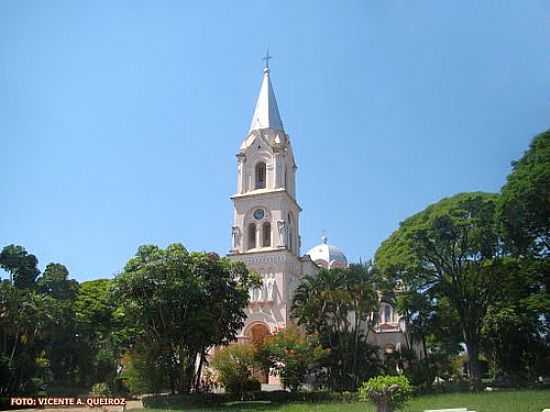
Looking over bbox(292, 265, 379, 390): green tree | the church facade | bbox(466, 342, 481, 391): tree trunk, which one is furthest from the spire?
bbox(466, 342, 481, 391): tree trunk

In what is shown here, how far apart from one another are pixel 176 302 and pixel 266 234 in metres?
18.4

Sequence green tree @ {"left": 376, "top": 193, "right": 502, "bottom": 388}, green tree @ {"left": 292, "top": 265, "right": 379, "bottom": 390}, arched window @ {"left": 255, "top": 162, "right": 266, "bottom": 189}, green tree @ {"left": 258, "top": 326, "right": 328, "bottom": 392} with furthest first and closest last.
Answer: arched window @ {"left": 255, "top": 162, "right": 266, "bottom": 189}, green tree @ {"left": 292, "top": 265, "right": 379, "bottom": 390}, green tree @ {"left": 376, "top": 193, "right": 502, "bottom": 388}, green tree @ {"left": 258, "top": 326, "right": 328, "bottom": 392}

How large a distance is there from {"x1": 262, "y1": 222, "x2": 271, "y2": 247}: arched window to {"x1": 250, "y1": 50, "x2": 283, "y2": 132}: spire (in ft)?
29.0

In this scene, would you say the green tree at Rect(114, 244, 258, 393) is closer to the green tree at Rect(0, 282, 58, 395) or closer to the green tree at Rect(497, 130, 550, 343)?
the green tree at Rect(0, 282, 58, 395)

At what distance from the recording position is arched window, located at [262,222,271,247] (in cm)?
4869

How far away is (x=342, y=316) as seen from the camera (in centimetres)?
3694

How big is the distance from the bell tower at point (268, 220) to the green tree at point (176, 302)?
11775 millimetres

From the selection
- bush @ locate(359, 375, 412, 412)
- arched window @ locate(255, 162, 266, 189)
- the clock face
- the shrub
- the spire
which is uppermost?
the spire

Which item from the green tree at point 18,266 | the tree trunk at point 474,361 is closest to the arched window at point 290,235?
the tree trunk at point 474,361

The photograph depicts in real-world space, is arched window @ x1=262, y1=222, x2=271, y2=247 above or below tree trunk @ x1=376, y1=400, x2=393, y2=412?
above

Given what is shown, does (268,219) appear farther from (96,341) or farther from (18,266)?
(18,266)

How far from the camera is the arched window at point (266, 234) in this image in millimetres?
48688

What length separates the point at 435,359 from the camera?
4303 cm

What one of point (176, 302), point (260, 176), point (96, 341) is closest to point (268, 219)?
point (260, 176)
